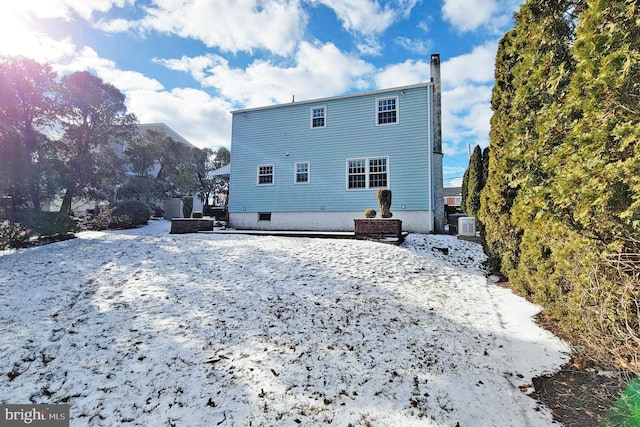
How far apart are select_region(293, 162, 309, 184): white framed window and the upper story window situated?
12.3 ft

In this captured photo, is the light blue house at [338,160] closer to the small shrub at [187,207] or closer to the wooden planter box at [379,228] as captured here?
the small shrub at [187,207]

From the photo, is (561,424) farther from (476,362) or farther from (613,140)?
(613,140)

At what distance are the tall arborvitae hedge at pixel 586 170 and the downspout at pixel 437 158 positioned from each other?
25.9 ft

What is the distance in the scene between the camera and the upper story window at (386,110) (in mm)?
12367


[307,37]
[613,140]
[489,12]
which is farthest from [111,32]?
[613,140]

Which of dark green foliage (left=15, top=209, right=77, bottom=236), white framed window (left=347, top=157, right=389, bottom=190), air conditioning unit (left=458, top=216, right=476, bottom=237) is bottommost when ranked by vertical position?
air conditioning unit (left=458, top=216, right=476, bottom=237)

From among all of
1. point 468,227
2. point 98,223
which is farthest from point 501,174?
point 98,223

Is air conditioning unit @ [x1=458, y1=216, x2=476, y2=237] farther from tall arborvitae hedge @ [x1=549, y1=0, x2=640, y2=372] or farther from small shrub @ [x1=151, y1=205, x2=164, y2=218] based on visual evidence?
small shrub @ [x1=151, y1=205, x2=164, y2=218]

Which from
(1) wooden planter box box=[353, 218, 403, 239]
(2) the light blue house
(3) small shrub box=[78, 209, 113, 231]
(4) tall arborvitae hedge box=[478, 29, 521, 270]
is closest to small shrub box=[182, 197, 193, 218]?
(2) the light blue house

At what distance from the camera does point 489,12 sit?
673 cm

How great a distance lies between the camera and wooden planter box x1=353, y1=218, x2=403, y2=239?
8.80 metres

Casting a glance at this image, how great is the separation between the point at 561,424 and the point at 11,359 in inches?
188

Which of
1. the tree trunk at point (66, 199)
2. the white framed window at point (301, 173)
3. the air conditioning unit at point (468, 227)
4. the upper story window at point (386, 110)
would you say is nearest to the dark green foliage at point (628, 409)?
the air conditioning unit at point (468, 227)

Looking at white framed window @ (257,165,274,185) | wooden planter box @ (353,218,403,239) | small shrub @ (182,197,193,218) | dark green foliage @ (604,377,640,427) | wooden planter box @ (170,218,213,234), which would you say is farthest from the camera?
small shrub @ (182,197,193,218)
